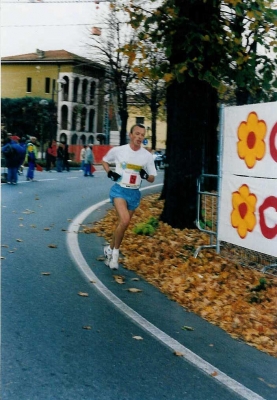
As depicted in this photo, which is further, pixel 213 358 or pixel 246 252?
pixel 246 252

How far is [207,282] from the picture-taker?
7793 mm

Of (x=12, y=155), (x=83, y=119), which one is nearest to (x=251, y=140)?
(x=12, y=155)

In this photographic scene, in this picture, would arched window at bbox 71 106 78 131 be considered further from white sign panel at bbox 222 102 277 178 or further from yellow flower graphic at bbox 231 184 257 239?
yellow flower graphic at bbox 231 184 257 239

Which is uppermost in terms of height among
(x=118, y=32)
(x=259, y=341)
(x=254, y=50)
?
(x=118, y=32)

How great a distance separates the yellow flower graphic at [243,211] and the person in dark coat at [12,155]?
1401 cm

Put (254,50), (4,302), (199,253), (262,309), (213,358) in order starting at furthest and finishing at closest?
(254,50) → (199,253) → (262,309) → (4,302) → (213,358)

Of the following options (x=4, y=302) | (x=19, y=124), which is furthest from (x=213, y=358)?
(x=19, y=124)

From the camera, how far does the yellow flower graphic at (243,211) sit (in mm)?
7770

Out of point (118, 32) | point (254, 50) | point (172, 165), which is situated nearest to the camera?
point (254, 50)

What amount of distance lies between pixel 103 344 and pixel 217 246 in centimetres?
407

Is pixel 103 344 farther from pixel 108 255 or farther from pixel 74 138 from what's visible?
pixel 74 138

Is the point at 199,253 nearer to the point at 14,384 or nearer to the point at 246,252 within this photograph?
the point at 246,252

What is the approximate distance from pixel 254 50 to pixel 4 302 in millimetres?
6176

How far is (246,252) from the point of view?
8562 millimetres
